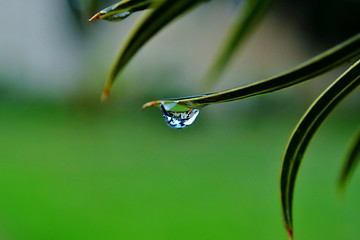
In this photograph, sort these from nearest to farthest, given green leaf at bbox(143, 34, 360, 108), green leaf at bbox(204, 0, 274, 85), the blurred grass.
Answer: green leaf at bbox(143, 34, 360, 108), green leaf at bbox(204, 0, 274, 85), the blurred grass

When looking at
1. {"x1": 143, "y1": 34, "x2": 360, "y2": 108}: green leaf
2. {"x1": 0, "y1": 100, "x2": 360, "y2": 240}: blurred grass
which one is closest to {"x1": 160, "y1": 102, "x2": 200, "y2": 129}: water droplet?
{"x1": 143, "y1": 34, "x2": 360, "y2": 108}: green leaf

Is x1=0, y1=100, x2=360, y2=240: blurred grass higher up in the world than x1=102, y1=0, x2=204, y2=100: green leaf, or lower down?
higher up

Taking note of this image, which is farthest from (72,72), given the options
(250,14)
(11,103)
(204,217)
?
(250,14)

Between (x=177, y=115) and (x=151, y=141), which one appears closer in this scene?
(x=177, y=115)

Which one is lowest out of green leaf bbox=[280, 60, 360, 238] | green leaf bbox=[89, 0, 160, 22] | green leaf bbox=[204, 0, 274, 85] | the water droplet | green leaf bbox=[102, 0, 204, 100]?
green leaf bbox=[280, 60, 360, 238]

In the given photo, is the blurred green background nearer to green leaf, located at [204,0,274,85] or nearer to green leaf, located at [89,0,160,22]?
green leaf, located at [204,0,274,85]

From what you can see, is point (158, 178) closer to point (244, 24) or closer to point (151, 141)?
point (151, 141)

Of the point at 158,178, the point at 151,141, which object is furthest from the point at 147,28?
the point at 151,141
